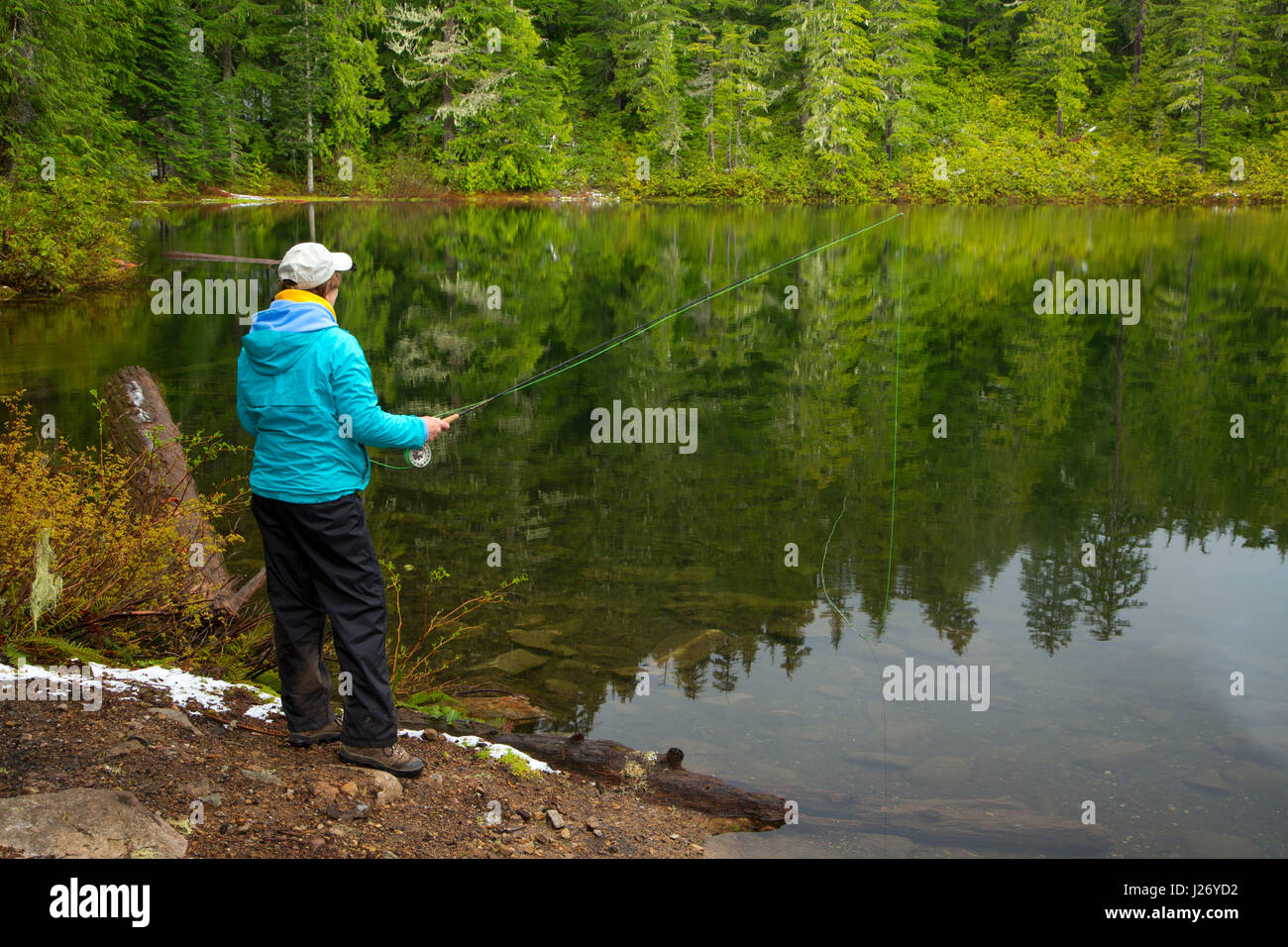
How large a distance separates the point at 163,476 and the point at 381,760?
2883 mm

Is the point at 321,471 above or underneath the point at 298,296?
underneath

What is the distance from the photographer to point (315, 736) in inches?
191

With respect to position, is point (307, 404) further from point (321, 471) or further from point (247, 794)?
point (247, 794)

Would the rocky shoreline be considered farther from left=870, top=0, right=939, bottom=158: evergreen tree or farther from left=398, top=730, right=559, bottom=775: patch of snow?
left=870, top=0, right=939, bottom=158: evergreen tree

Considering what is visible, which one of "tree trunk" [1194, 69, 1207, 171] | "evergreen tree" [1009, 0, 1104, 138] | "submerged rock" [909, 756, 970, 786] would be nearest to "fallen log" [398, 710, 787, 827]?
"submerged rock" [909, 756, 970, 786]

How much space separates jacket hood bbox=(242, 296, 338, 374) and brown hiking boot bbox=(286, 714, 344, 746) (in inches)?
63.3

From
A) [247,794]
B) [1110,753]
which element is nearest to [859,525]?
[1110,753]

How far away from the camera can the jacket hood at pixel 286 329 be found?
4344mm

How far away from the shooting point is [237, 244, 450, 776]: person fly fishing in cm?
438

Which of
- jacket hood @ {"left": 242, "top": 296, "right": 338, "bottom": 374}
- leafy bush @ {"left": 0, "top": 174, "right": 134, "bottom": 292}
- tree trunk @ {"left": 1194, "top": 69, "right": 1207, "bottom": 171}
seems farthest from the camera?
tree trunk @ {"left": 1194, "top": 69, "right": 1207, "bottom": 171}

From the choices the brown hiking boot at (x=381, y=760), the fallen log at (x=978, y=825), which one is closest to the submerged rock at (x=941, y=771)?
the fallen log at (x=978, y=825)

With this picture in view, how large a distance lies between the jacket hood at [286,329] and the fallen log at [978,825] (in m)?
3.16

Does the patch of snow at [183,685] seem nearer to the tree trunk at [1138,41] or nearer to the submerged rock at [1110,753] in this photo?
the submerged rock at [1110,753]
